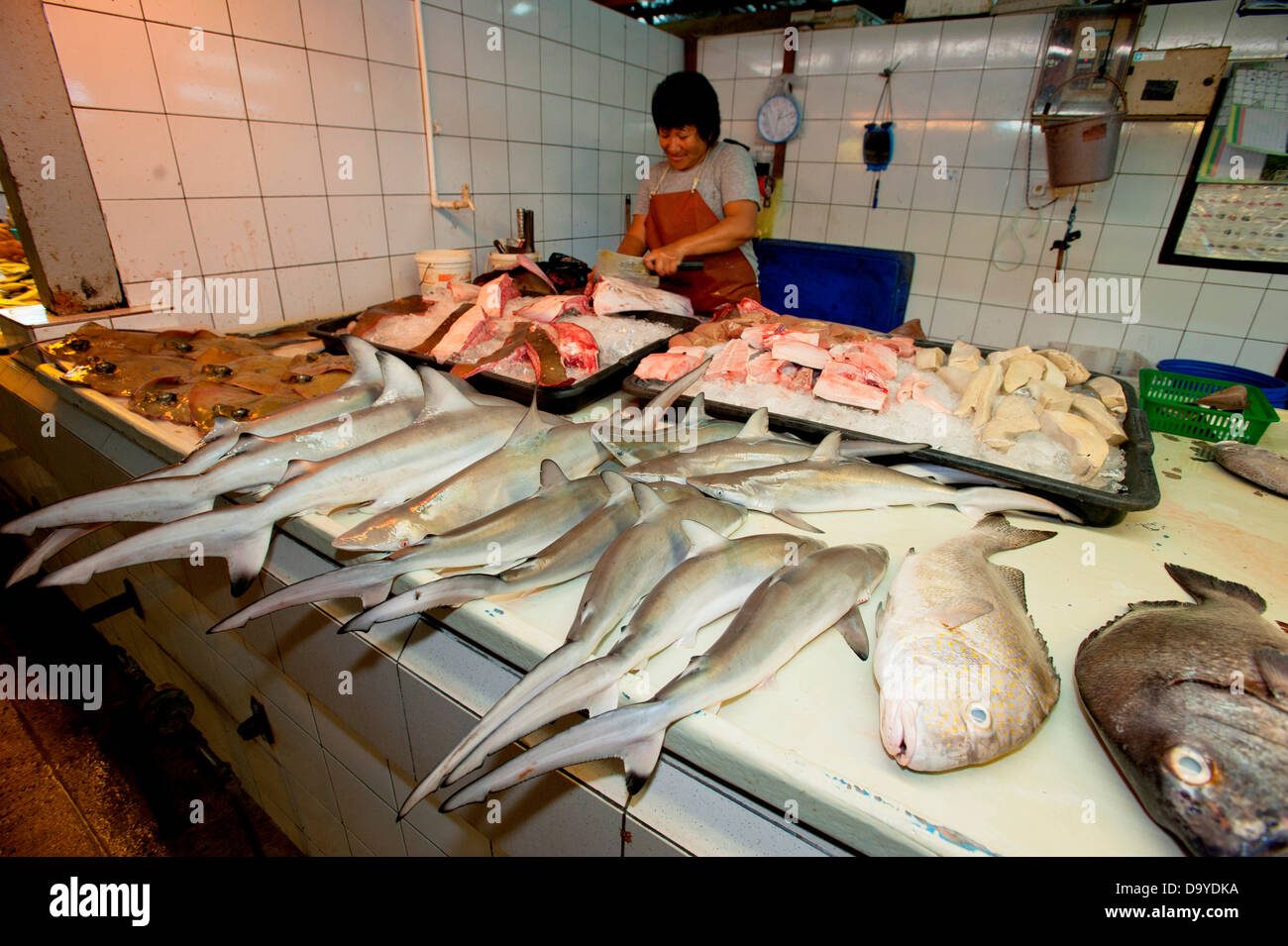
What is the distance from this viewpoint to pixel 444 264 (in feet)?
12.0

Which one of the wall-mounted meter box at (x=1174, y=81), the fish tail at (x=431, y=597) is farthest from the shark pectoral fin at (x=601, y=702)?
the wall-mounted meter box at (x=1174, y=81)

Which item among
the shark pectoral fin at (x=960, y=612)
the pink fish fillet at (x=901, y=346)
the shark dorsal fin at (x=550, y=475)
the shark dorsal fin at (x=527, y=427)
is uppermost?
the pink fish fillet at (x=901, y=346)

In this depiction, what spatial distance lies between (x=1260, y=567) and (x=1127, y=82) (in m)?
4.56

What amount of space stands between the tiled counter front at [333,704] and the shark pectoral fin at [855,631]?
0.32 metres

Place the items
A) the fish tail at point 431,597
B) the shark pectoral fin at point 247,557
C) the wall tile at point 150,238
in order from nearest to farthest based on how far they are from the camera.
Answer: the fish tail at point 431,597 < the shark pectoral fin at point 247,557 < the wall tile at point 150,238

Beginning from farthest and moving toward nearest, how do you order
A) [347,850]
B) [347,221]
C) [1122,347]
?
[1122,347] < [347,221] < [347,850]

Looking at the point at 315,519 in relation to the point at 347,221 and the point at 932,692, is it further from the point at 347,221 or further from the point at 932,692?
the point at 347,221

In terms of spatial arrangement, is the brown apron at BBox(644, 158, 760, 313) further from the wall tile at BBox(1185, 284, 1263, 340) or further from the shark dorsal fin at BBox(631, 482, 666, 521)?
the wall tile at BBox(1185, 284, 1263, 340)

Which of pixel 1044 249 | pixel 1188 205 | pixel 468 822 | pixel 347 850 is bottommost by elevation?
pixel 347 850

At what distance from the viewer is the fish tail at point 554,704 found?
3.05 ft

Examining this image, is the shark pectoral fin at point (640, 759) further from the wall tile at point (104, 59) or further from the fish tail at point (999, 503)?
the wall tile at point (104, 59)

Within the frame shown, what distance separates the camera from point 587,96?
4930mm
